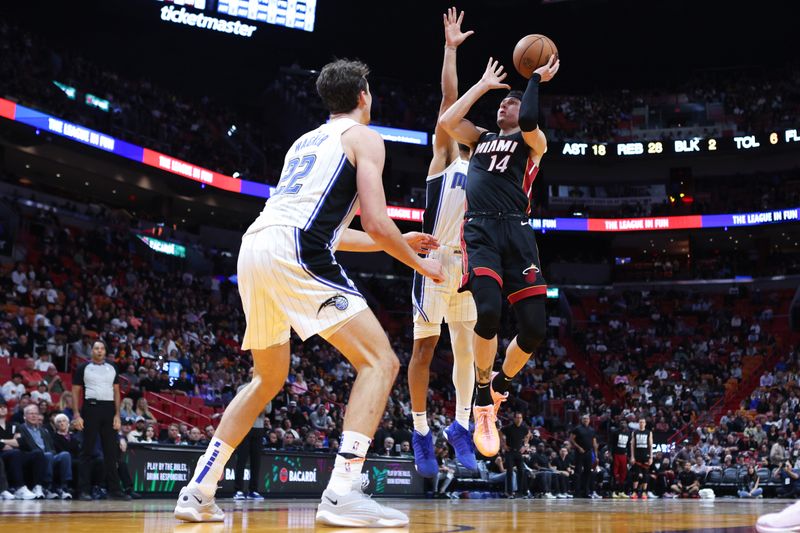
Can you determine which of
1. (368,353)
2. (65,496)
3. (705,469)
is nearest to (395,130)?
(705,469)

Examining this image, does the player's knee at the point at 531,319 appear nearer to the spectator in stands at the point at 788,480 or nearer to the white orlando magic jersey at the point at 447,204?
the white orlando magic jersey at the point at 447,204

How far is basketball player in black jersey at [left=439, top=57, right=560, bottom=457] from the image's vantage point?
21.1 ft

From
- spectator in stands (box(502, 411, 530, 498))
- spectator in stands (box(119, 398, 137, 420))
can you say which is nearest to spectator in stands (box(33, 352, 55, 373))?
spectator in stands (box(119, 398, 137, 420))

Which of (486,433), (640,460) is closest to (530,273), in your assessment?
(486,433)

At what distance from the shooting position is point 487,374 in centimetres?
696

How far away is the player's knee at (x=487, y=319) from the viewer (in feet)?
20.6

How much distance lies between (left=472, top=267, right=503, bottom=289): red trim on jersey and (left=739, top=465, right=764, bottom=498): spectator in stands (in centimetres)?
1705

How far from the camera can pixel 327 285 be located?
4270mm

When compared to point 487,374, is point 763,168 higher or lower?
higher

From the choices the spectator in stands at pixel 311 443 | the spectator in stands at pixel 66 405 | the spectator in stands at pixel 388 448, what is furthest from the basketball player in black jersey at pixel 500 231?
the spectator in stands at pixel 388 448

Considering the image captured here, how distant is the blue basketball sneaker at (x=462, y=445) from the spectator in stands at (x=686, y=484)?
15.7 metres

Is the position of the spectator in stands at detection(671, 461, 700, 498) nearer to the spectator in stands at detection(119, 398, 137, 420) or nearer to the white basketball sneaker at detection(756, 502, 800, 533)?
the spectator in stands at detection(119, 398, 137, 420)

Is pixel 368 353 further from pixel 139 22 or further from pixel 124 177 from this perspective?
pixel 139 22

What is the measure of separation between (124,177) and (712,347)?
23121 millimetres
